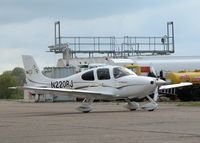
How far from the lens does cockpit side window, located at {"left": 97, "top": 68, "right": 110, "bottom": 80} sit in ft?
85.6

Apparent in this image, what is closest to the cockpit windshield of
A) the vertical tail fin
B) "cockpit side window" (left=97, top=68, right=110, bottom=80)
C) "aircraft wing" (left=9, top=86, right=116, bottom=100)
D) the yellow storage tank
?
"cockpit side window" (left=97, top=68, right=110, bottom=80)

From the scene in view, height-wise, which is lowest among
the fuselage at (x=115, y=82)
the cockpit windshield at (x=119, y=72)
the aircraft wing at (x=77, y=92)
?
the aircraft wing at (x=77, y=92)

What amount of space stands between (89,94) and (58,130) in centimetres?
1024

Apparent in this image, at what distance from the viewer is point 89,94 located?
25703 mm

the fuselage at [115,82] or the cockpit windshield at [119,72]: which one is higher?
the cockpit windshield at [119,72]

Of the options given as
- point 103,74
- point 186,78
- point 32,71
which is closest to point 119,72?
point 103,74

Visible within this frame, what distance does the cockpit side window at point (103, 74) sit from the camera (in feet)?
85.6

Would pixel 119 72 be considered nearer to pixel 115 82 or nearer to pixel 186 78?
pixel 115 82

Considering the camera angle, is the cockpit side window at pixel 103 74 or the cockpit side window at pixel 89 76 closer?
the cockpit side window at pixel 103 74

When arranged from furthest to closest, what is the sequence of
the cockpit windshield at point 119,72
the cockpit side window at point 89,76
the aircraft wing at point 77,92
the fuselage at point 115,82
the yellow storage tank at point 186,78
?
the yellow storage tank at point 186,78
the cockpit side window at point 89,76
the cockpit windshield at point 119,72
the aircraft wing at point 77,92
the fuselage at point 115,82

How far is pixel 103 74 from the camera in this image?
26.2m

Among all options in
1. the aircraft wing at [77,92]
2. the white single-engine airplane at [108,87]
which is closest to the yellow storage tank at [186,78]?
the white single-engine airplane at [108,87]

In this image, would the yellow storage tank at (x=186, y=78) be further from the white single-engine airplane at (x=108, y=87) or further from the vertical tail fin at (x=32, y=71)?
the white single-engine airplane at (x=108, y=87)

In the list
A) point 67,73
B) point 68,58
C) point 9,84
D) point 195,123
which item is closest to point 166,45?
point 68,58
